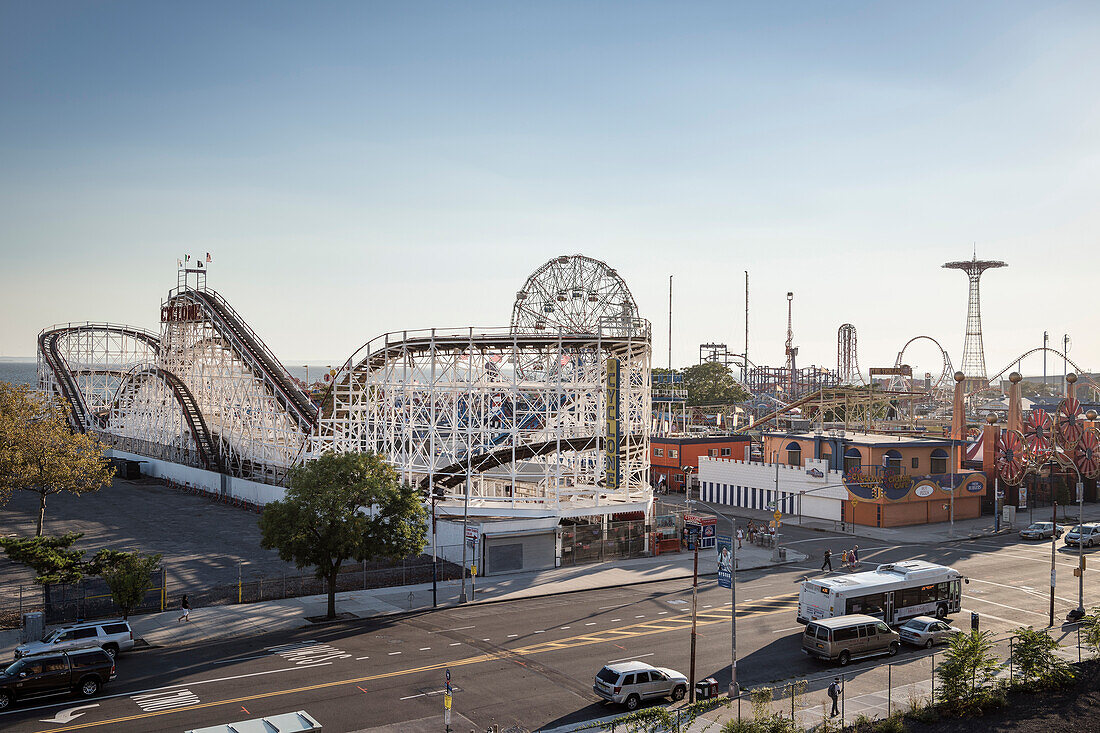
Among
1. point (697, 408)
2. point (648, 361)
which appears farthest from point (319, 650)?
point (697, 408)

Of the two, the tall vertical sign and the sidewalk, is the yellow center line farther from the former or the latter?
the tall vertical sign

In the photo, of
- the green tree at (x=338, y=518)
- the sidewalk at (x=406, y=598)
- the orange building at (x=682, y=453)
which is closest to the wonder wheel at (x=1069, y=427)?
the orange building at (x=682, y=453)

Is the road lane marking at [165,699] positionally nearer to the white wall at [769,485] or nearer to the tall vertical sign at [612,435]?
the tall vertical sign at [612,435]

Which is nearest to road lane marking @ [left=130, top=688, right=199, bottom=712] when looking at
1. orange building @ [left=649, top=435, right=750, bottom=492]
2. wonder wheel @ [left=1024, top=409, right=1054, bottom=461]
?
orange building @ [left=649, top=435, right=750, bottom=492]

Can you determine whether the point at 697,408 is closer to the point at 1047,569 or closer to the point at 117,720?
the point at 1047,569

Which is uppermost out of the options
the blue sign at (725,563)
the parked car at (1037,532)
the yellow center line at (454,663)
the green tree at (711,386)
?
the green tree at (711,386)
